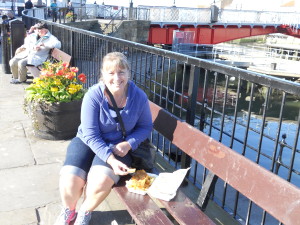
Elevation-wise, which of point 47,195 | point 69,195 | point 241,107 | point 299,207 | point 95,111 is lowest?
point 241,107

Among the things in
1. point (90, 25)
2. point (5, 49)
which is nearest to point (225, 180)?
point (5, 49)

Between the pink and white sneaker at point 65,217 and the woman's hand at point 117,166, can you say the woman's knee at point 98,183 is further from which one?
the pink and white sneaker at point 65,217

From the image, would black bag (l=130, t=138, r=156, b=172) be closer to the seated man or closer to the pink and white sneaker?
the pink and white sneaker

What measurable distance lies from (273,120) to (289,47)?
35.0m

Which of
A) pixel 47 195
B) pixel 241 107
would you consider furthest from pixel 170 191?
pixel 241 107

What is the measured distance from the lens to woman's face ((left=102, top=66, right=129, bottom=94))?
9.20ft

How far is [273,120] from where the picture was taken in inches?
904

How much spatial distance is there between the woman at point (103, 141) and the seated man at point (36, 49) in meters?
4.31

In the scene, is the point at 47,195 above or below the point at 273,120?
above

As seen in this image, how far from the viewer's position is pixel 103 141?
2826 mm

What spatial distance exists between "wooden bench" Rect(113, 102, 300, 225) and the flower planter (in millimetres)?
1805

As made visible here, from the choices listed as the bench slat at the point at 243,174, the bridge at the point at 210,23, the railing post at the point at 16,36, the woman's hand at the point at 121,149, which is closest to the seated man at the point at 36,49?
the railing post at the point at 16,36

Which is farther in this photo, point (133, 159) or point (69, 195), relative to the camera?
point (133, 159)

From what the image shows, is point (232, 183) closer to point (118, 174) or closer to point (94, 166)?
point (118, 174)
